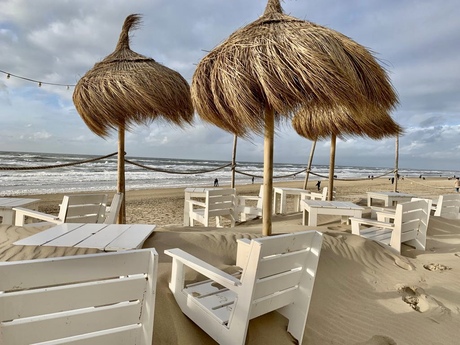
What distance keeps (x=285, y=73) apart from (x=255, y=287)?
5.75ft

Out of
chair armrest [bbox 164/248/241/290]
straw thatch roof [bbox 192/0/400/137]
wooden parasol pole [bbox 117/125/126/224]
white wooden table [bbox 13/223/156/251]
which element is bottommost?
chair armrest [bbox 164/248/241/290]

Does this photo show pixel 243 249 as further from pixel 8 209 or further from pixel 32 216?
pixel 8 209

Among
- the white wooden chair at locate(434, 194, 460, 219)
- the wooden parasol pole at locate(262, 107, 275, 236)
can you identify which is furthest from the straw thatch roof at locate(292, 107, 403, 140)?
the wooden parasol pole at locate(262, 107, 275, 236)

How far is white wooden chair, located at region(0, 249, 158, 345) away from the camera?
115 cm

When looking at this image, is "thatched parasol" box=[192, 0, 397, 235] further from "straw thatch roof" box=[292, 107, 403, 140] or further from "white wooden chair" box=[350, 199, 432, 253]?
"straw thatch roof" box=[292, 107, 403, 140]

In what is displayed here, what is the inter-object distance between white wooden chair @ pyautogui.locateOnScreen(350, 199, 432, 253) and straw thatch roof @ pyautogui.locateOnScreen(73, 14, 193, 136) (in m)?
3.34

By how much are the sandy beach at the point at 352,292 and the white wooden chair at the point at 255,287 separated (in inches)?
6.2

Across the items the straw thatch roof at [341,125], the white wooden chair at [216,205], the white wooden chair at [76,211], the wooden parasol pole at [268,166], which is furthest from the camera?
the straw thatch roof at [341,125]

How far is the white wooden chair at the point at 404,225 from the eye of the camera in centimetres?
397

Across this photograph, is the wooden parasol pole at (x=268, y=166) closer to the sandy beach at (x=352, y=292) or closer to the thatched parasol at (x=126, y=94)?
the sandy beach at (x=352, y=292)

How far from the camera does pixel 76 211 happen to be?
139 inches

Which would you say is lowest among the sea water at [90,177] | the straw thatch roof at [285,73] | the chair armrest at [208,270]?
the sea water at [90,177]

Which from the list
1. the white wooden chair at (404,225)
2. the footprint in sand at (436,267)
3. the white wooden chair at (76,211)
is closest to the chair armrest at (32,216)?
the white wooden chair at (76,211)

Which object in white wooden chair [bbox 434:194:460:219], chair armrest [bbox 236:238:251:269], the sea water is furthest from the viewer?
the sea water
